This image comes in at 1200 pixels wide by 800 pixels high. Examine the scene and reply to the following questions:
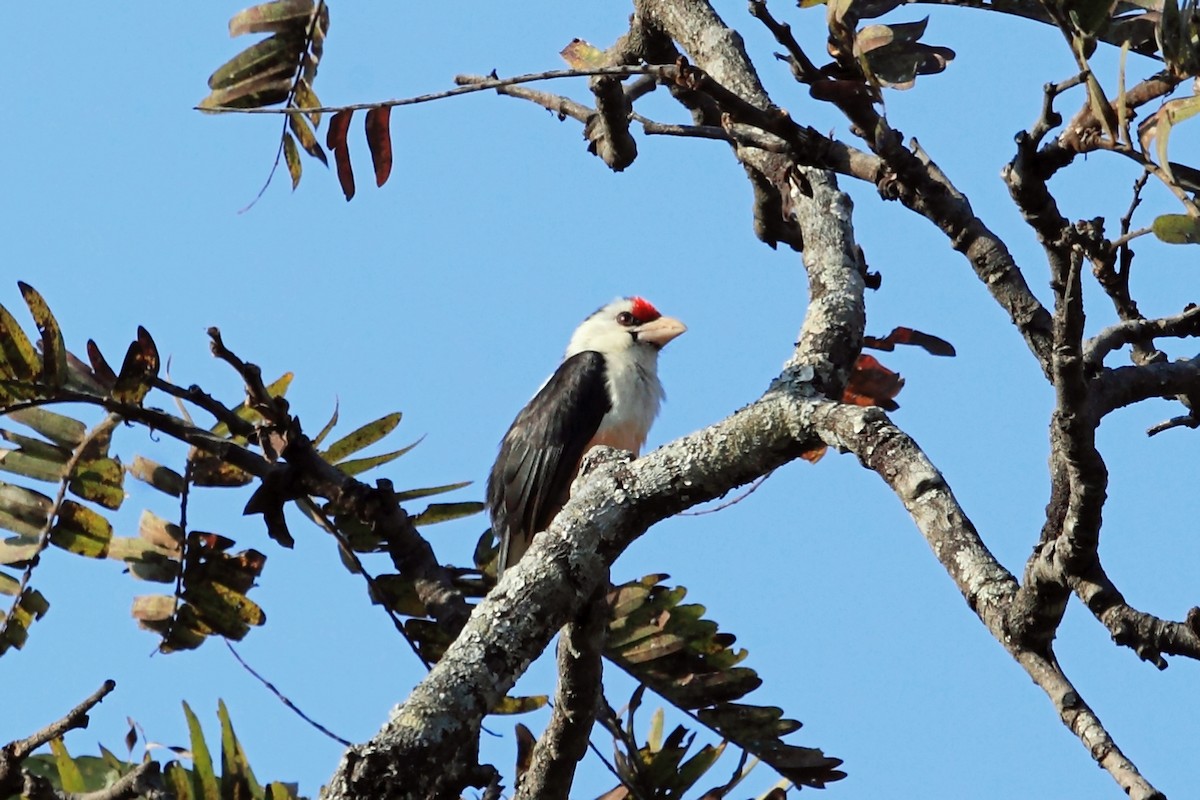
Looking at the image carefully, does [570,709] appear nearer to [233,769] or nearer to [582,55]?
[233,769]

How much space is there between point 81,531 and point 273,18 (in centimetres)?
174

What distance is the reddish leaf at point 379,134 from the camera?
10.9ft

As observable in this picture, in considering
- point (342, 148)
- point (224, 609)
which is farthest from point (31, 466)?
point (342, 148)

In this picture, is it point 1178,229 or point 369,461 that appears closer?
point 1178,229

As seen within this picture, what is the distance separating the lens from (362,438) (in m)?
4.64

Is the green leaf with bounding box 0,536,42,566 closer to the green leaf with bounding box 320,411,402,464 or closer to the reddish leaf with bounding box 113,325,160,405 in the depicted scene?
the reddish leaf with bounding box 113,325,160,405

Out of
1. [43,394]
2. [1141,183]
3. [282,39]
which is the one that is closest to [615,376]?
[282,39]

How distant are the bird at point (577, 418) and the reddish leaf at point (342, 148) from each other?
8.62 ft

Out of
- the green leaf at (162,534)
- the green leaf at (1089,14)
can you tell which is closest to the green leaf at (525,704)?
the green leaf at (162,534)

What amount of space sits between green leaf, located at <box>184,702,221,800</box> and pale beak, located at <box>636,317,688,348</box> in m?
4.37

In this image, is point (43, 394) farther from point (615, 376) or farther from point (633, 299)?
point (633, 299)

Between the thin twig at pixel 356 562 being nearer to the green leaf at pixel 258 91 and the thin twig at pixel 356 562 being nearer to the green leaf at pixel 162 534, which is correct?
the green leaf at pixel 162 534

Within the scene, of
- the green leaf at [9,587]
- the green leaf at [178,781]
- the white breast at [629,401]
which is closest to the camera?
the green leaf at [178,781]

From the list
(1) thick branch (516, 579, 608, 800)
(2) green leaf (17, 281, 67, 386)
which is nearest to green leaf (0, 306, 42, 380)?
(2) green leaf (17, 281, 67, 386)
